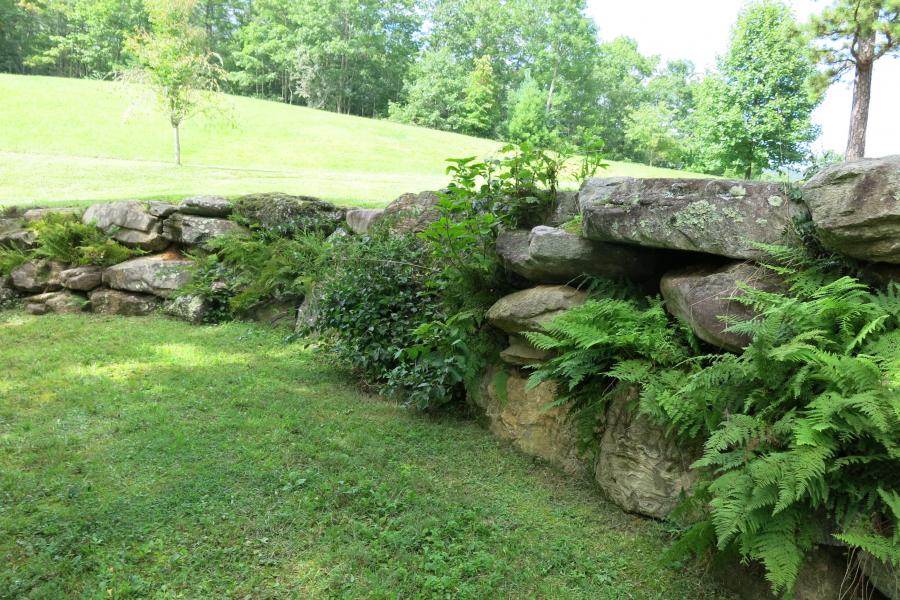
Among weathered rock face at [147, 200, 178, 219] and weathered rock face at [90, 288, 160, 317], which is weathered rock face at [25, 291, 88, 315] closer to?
weathered rock face at [90, 288, 160, 317]

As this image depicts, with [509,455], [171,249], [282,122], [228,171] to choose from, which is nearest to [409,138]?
[282,122]

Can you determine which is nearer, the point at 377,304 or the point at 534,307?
the point at 534,307

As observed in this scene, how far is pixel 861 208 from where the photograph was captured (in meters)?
2.97

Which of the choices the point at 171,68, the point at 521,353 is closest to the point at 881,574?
the point at 521,353

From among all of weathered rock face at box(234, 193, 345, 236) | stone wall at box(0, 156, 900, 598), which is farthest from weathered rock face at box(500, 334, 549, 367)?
weathered rock face at box(234, 193, 345, 236)

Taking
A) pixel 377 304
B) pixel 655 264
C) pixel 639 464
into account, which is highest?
pixel 655 264

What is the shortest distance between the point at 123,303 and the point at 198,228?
1.64 meters

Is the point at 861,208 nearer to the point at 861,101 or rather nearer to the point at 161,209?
the point at 161,209

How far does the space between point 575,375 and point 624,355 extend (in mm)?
370

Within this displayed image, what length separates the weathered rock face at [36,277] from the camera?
9.18 m

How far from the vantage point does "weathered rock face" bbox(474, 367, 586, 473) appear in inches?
172

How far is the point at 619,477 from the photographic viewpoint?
3.77 metres

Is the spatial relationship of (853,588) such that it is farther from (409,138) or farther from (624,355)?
(409,138)

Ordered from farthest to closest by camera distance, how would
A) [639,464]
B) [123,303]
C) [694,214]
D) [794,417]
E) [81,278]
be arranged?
1. [81,278]
2. [123,303]
3. [694,214]
4. [639,464]
5. [794,417]
